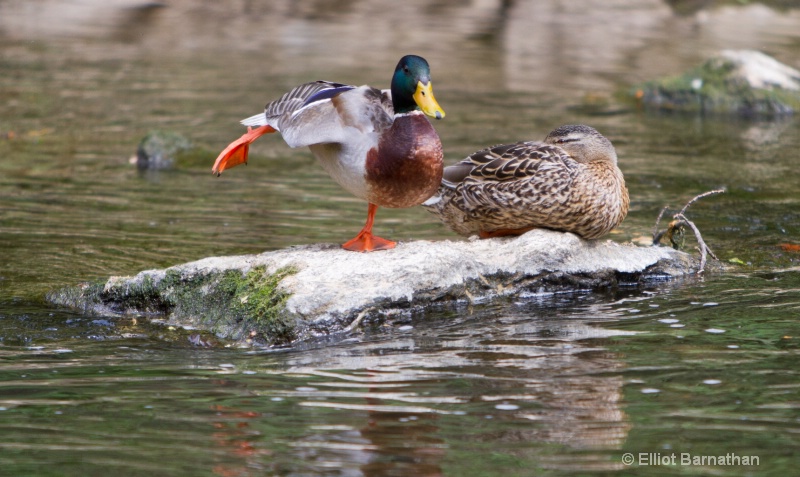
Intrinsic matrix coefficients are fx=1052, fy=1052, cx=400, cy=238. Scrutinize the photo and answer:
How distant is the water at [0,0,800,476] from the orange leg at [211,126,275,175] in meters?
1.01

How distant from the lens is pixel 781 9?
27.7 meters

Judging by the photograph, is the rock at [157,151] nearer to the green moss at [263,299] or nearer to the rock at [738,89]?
the green moss at [263,299]

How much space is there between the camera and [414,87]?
18.3 ft

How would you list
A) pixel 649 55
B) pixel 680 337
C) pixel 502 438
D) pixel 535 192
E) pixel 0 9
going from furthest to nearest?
pixel 0 9, pixel 649 55, pixel 535 192, pixel 680 337, pixel 502 438

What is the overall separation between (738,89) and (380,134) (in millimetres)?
10413

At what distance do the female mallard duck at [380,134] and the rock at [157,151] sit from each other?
17.7 ft

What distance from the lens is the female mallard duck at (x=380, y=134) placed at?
5594mm

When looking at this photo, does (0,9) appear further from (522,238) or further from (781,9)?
(522,238)

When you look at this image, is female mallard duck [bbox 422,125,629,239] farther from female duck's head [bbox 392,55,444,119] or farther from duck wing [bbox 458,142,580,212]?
female duck's head [bbox 392,55,444,119]

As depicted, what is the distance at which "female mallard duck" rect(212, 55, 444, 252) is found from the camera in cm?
559

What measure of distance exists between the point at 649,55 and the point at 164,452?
59.8ft

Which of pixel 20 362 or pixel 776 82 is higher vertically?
pixel 776 82

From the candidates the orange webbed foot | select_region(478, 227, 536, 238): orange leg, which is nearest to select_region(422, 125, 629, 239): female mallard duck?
select_region(478, 227, 536, 238): orange leg

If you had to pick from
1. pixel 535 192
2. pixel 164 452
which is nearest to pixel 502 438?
pixel 164 452
